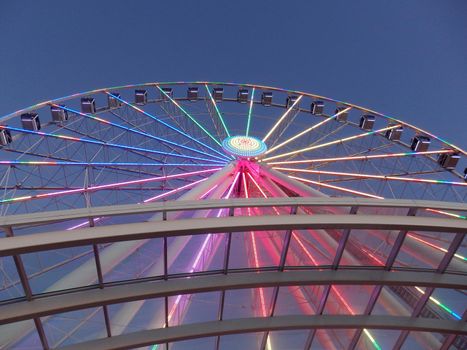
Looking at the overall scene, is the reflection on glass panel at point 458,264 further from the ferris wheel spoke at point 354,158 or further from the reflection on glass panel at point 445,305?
the ferris wheel spoke at point 354,158

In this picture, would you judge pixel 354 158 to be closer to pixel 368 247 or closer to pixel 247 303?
pixel 368 247

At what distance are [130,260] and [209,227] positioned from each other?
9.66 m

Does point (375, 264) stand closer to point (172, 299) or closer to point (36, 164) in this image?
point (172, 299)

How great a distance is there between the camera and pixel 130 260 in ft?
68.7

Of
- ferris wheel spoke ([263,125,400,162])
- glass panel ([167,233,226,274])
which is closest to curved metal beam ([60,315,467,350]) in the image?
glass panel ([167,233,226,274])

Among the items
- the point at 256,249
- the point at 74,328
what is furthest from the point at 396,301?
the point at 74,328

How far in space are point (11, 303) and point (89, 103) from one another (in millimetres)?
A: 20241

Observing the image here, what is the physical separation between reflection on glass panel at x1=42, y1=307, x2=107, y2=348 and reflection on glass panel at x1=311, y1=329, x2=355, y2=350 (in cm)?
931

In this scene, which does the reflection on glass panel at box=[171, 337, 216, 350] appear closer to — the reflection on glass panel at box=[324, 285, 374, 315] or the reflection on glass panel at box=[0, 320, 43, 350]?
the reflection on glass panel at box=[324, 285, 374, 315]

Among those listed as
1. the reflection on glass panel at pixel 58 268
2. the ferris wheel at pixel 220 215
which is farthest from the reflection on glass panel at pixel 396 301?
the reflection on glass panel at pixel 58 268

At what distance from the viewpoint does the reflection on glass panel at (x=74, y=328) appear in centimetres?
1619

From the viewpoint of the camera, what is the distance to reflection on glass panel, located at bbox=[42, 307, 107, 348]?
16.2 meters

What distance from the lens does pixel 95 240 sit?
1177 centimetres

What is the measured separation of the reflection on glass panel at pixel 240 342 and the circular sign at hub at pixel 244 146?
9599mm
